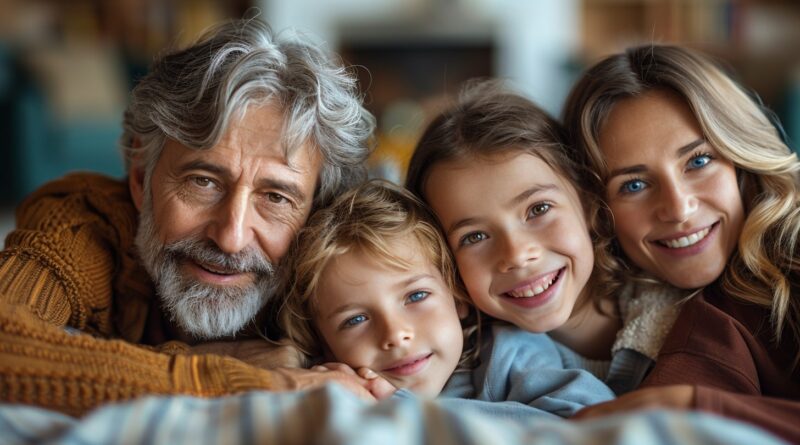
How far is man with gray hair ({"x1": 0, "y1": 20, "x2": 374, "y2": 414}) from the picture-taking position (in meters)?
1.45

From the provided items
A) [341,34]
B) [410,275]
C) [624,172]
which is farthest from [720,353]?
[341,34]

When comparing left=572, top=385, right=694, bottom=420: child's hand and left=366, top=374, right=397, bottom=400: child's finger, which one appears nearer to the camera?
left=572, top=385, right=694, bottom=420: child's hand

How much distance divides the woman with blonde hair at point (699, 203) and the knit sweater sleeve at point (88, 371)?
707mm

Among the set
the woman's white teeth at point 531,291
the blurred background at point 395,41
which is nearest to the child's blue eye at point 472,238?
the woman's white teeth at point 531,291

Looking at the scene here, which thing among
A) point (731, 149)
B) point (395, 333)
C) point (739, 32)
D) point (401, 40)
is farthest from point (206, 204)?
point (739, 32)

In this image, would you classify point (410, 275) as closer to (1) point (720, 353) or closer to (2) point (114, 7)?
(1) point (720, 353)

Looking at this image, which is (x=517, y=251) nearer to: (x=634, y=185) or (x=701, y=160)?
(x=634, y=185)

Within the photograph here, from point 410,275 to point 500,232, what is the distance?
0.62 feet

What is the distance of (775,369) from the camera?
51.5 inches

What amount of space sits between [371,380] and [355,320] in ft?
0.42

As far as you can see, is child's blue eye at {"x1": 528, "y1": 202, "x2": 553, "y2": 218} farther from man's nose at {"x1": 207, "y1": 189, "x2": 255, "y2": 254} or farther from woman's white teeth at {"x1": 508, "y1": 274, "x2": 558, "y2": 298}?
man's nose at {"x1": 207, "y1": 189, "x2": 255, "y2": 254}

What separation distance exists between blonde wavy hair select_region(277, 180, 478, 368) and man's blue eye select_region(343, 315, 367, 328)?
0.27ft

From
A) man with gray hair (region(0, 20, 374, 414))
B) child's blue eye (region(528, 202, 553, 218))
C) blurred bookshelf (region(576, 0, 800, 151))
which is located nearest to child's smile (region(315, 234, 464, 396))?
man with gray hair (region(0, 20, 374, 414))

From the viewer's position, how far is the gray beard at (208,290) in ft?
4.81
